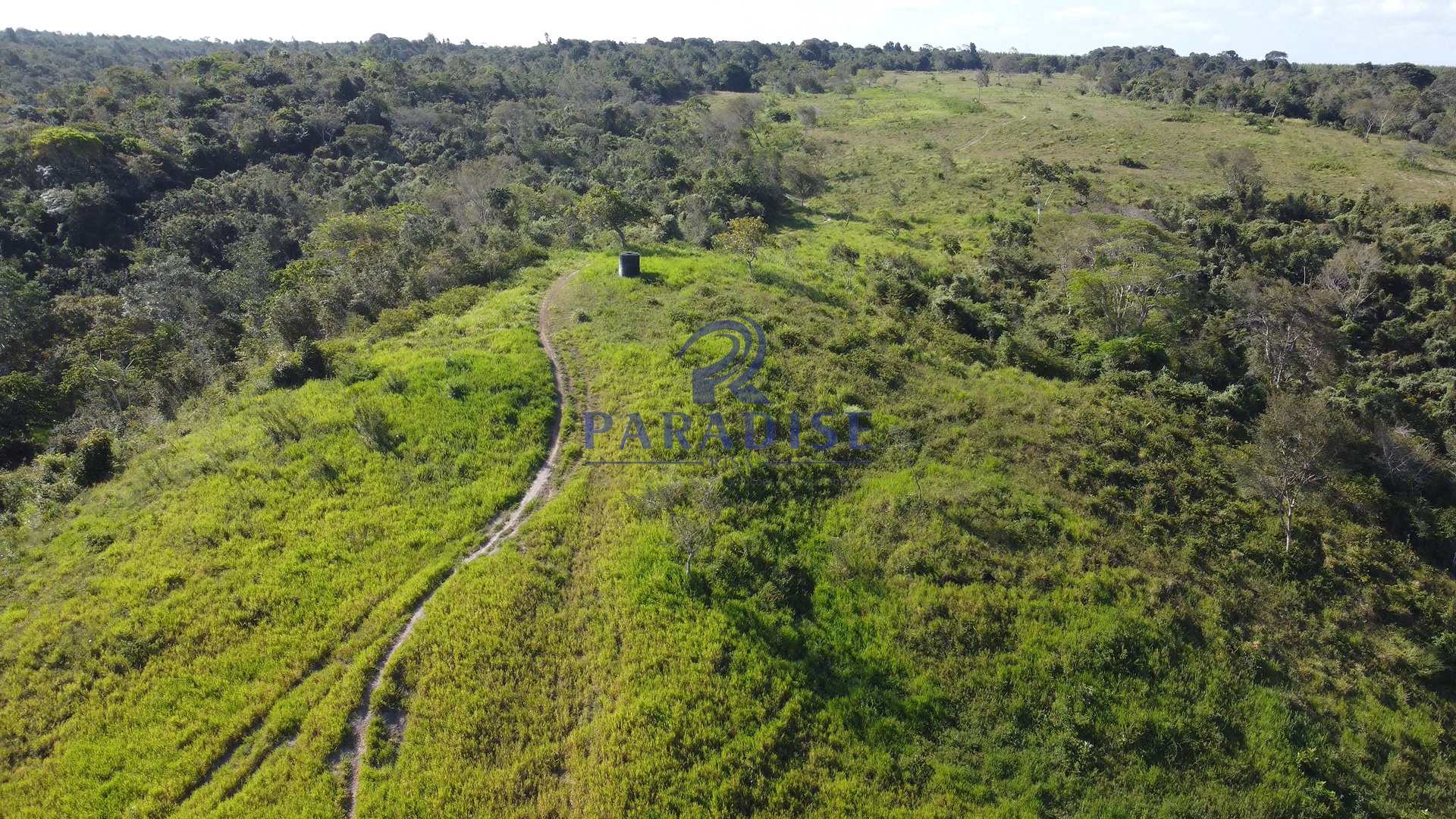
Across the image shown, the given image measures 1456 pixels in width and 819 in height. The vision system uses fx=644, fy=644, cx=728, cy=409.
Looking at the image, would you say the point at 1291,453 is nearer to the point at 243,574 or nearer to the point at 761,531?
the point at 761,531

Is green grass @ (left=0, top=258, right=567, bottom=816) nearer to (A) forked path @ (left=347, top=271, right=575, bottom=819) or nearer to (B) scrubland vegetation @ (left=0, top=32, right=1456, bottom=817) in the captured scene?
(B) scrubland vegetation @ (left=0, top=32, right=1456, bottom=817)

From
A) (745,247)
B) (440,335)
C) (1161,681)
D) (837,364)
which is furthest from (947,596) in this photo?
(745,247)

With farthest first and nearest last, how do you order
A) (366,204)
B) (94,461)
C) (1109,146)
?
(1109,146) → (366,204) → (94,461)

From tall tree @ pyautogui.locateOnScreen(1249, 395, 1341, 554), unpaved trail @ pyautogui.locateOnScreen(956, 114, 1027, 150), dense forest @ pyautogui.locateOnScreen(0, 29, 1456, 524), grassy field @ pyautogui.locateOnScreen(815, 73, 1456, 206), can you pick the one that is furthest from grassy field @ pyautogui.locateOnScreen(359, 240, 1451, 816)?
unpaved trail @ pyautogui.locateOnScreen(956, 114, 1027, 150)

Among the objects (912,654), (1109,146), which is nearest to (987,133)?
(1109,146)

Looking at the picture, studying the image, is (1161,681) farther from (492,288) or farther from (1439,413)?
Answer: (492,288)

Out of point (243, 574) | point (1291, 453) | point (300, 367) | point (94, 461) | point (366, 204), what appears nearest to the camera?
point (243, 574)
